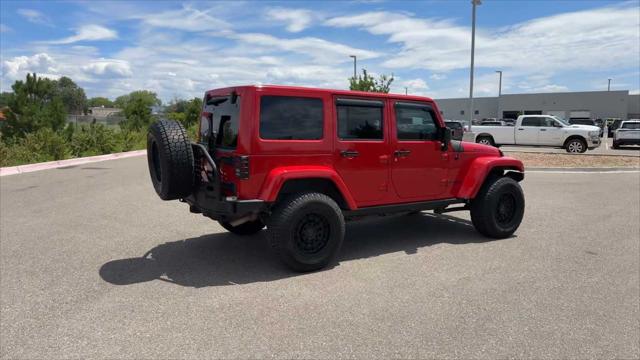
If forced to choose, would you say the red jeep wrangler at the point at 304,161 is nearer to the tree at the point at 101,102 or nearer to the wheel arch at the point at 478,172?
the wheel arch at the point at 478,172

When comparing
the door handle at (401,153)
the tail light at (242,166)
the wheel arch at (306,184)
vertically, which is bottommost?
the wheel arch at (306,184)

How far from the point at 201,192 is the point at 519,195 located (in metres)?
4.35

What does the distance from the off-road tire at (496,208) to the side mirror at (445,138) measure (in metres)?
0.92

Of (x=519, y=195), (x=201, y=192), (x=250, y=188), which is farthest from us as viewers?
(x=519, y=195)

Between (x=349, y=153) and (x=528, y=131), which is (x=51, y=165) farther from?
(x=528, y=131)

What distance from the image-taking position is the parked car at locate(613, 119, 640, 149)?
24922 mm

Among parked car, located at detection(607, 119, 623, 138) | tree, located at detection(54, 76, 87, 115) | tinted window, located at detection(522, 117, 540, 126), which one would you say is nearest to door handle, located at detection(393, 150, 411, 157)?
tinted window, located at detection(522, 117, 540, 126)

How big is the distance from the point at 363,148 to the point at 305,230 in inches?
45.7

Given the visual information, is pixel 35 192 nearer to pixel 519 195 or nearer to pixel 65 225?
pixel 65 225

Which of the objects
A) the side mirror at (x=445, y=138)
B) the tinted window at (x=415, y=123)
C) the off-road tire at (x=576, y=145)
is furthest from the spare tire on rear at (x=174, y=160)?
the off-road tire at (x=576, y=145)

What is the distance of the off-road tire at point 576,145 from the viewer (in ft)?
66.3

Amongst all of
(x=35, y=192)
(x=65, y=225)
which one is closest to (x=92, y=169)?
(x=35, y=192)

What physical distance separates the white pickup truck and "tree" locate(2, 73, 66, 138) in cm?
1984

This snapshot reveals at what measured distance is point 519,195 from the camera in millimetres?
6504
